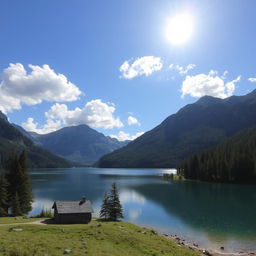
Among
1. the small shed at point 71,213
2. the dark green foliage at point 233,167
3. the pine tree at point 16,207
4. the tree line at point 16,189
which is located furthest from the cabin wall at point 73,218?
the dark green foliage at point 233,167

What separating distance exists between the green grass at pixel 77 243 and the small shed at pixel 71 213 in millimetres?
9518

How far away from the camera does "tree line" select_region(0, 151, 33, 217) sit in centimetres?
6812

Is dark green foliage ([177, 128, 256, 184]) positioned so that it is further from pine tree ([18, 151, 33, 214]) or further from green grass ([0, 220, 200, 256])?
green grass ([0, 220, 200, 256])

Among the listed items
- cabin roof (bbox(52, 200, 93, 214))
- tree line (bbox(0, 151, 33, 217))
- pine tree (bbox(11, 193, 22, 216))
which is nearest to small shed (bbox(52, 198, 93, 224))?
cabin roof (bbox(52, 200, 93, 214))

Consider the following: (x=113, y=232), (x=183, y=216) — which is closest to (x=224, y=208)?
(x=183, y=216)

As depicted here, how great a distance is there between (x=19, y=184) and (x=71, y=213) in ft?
89.2

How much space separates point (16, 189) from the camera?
75.1 metres

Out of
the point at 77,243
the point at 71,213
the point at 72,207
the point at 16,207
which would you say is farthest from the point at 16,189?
the point at 77,243

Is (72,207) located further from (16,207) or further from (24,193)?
(24,193)

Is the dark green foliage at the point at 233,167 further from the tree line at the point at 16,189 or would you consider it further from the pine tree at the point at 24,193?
the tree line at the point at 16,189

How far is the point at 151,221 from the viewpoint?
7125 cm

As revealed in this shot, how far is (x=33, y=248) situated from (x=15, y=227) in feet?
53.7

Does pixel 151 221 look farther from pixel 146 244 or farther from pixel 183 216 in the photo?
pixel 146 244

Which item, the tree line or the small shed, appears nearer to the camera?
the small shed
